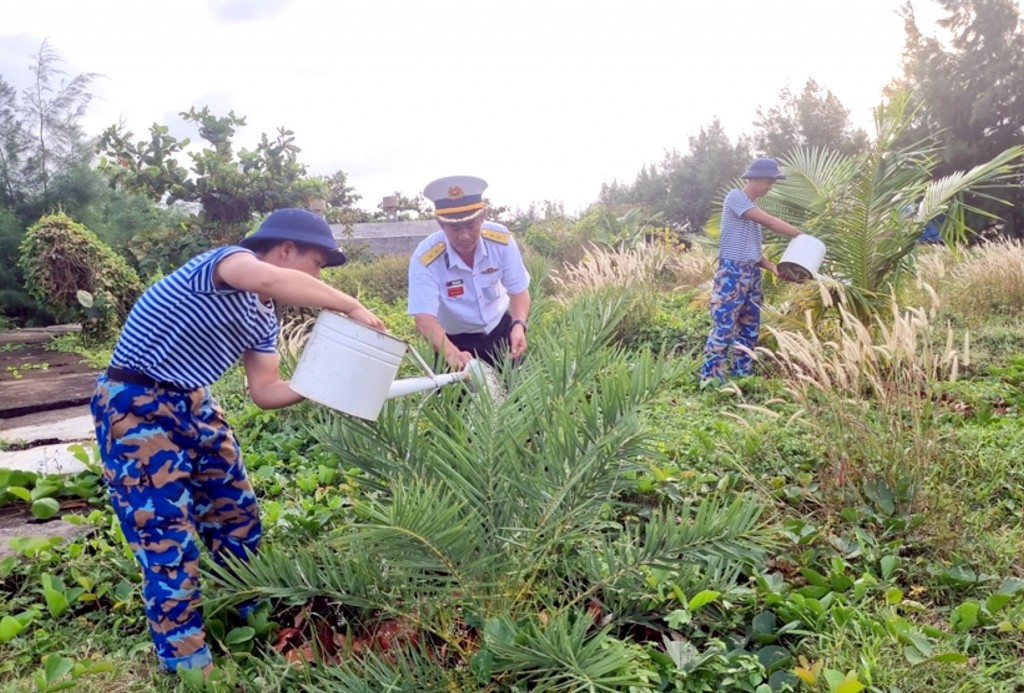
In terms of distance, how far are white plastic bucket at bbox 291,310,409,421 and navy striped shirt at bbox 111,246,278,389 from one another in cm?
39

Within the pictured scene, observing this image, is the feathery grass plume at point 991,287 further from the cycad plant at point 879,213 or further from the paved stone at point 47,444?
the paved stone at point 47,444

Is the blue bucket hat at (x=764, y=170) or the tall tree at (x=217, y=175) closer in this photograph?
the blue bucket hat at (x=764, y=170)

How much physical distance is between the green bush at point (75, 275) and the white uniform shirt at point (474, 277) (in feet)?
28.6

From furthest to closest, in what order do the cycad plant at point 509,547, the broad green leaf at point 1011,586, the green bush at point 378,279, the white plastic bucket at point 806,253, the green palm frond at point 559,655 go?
the green bush at point 378,279
the white plastic bucket at point 806,253
the broad green leaf at point 1011,586
the cycad plant at point 509,547
the green palm frond at point 559,655

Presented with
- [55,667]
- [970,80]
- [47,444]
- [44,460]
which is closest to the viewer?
[55,667]

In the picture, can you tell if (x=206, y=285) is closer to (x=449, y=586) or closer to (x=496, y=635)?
(x=449, y=586)

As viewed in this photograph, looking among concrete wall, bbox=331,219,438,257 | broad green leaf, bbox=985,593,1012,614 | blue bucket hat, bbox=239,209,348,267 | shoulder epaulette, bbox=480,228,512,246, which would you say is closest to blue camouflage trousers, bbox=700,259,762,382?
shoulder epaulette, bbox=480,228,512,246

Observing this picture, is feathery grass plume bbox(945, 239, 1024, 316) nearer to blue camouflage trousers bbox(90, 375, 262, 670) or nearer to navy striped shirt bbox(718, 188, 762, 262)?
navy striped shirt bbox(718, 188, 762, 262)

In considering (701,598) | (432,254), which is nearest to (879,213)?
(432,254)

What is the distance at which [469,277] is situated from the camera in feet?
12.6

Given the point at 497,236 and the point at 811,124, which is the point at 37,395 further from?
the point at 811,124

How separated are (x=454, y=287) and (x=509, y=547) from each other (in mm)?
2056

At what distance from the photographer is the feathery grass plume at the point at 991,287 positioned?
8.09 m

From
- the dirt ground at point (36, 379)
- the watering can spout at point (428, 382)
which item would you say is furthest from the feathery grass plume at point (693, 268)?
the watering can spout at point (428, 382)
